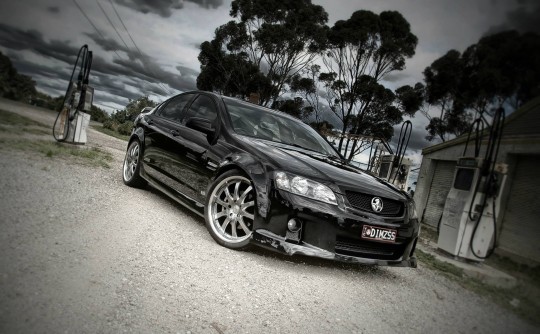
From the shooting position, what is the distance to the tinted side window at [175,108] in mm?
4698

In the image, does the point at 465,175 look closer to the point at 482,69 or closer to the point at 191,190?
the point at 482,69

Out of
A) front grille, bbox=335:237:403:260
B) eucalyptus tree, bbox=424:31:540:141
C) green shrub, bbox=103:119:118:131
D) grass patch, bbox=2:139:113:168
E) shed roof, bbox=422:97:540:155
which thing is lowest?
grass patch, bbox=2:139:113:168

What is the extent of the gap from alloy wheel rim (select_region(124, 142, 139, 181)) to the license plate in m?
3.58

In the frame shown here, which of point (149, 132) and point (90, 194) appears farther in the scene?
point (149, 132)

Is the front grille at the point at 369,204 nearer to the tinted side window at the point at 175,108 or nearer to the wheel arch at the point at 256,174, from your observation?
the wheel arch at the point at 256,174

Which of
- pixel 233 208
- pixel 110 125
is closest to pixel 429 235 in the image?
pixel 233 208

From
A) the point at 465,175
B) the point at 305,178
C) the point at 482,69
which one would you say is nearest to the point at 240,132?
the point at 305,178

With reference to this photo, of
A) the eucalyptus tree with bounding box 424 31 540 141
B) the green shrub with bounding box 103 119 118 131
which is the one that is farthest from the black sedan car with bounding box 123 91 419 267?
the green shrub with bounding box 103 119 118 131

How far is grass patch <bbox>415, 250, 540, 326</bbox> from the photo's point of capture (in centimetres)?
191

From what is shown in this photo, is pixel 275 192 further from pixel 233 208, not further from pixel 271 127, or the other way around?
pixel 271 127

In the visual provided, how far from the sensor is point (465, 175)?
198 inches

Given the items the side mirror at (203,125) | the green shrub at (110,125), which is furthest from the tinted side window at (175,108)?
the green shrub at (110,125)

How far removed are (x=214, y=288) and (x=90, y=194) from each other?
2319 millimetres

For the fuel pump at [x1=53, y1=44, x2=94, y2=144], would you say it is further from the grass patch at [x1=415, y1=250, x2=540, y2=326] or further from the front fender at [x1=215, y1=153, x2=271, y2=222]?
the grass patch at [x1=415, y1=250, x2=540, y2=326]
